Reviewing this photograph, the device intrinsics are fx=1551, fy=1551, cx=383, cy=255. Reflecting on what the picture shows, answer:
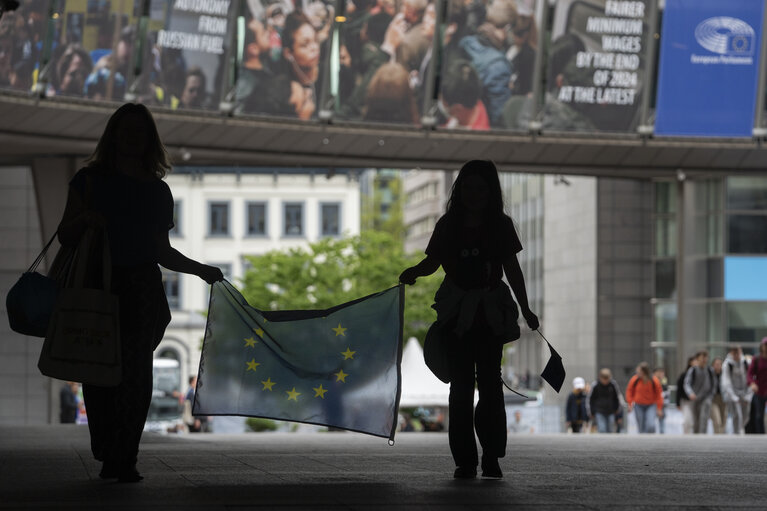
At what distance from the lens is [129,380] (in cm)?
691

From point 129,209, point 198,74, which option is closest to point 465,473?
point 129,209

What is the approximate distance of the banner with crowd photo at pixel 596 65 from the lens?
3056 centimetres

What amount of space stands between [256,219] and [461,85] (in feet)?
196

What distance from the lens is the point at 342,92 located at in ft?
97.0

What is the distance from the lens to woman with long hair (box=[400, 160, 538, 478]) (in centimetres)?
740

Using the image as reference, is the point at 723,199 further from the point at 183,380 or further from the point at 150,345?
the point at 183,380

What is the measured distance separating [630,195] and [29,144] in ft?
90.1

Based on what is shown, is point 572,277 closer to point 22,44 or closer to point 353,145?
point 353,145

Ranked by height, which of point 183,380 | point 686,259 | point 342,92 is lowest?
point 183,380

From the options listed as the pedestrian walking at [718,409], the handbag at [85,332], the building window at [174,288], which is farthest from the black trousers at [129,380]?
the building window at [174,288]

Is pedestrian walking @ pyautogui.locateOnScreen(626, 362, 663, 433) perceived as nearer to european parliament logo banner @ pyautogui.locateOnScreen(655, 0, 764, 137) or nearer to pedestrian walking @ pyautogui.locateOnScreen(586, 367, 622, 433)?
pedestrian walking @ pyautogui.locateOnScreen(586, 367, 622, 433)

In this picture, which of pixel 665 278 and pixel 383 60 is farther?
pixel 665 278

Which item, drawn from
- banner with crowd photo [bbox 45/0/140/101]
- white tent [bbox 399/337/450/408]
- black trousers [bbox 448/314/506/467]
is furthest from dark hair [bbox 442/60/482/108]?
black trousers [bbox 448/314/506/467]

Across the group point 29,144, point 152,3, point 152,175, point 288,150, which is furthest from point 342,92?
point 152,175
